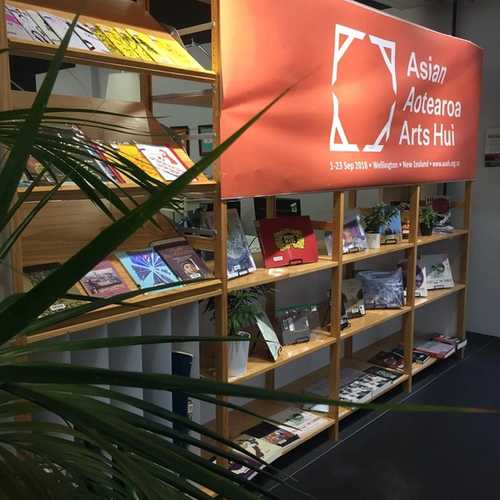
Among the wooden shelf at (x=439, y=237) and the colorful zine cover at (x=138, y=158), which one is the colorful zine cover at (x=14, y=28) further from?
the wooden shelf at (x=439, y=237)

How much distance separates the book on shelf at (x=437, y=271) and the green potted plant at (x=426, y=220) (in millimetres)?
284

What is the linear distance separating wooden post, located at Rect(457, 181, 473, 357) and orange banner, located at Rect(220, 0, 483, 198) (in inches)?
11.3

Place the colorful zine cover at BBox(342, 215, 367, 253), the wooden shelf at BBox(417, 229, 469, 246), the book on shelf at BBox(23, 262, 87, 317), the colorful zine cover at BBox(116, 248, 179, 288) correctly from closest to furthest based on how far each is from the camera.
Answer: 1. the book on shelf at BBox(23, 262, 87, 317)
2. the colorful zine cover at BBox(116, 248, 179, 288)
3. the colorful zine cover at BBox(342, 215, 367, 253)
4. the wooden shelf at BBox(417, 229, 469, 246)

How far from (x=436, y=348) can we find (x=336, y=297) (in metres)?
1.46

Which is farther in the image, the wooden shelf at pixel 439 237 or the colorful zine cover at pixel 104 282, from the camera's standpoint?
the wooden shelf at pixel 439 237

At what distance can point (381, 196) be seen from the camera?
3764mm

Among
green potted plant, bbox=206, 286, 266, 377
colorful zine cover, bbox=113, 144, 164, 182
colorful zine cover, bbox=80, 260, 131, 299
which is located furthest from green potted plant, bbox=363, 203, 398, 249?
colorful zine cover, bbox=80, 260, 131, 299

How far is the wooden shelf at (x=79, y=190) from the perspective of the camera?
5.15 feet

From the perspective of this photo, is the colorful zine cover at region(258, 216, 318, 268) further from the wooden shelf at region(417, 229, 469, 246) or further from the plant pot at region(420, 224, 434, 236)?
the plant pot at region(420, 224, 434, 236)

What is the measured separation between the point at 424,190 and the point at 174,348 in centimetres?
307

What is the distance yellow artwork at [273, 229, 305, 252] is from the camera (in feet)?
8.66

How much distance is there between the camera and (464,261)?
12.9 ft

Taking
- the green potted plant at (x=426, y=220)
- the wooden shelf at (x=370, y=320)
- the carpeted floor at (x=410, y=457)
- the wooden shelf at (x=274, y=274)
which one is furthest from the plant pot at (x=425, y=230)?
the wooden shelf at (x=274, y=274)

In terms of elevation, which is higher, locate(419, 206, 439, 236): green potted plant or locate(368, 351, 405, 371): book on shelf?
locate(419, 206, 439, 236): green potted plant
